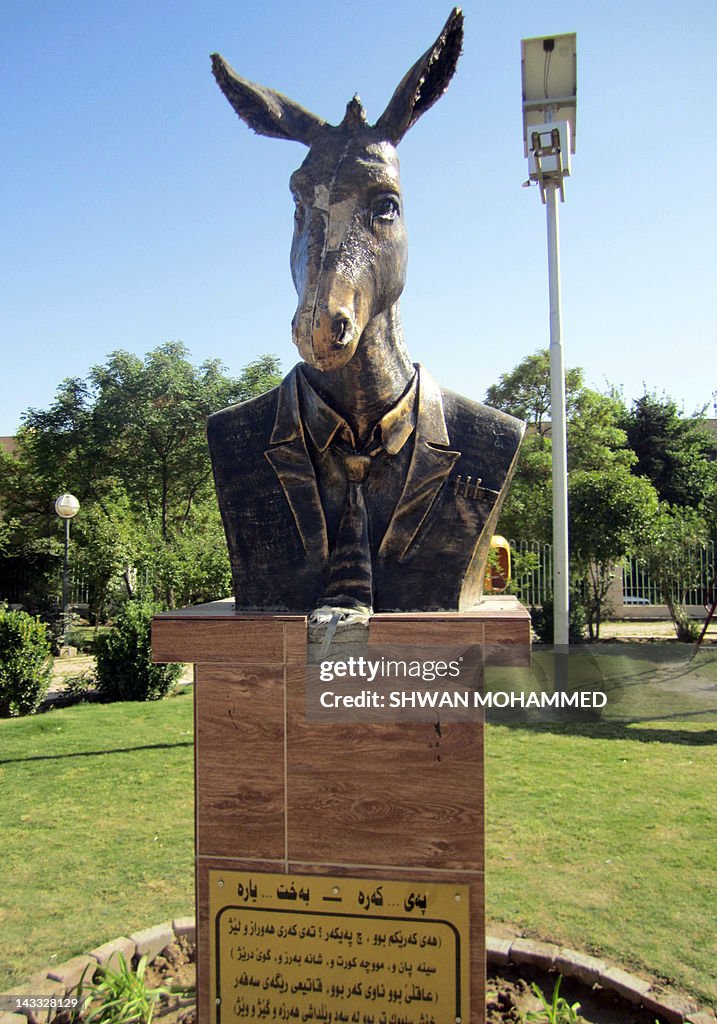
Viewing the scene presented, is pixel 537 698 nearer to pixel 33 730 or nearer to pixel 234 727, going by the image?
pixel 33 730

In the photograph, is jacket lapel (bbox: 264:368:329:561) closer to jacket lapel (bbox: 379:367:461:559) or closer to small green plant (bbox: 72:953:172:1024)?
jacket lapel (bbox: 379:367:461:559)

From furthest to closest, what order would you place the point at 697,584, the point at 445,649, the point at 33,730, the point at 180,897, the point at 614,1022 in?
the point at 697,584
the point at 33,730
the point at 180,897
the point at 614,1022
the point at 445,649

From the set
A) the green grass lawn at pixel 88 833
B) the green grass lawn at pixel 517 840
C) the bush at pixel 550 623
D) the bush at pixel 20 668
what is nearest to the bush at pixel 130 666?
the bush at pixel 20 668

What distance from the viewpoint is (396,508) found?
114 inches

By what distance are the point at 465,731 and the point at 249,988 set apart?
117 cm

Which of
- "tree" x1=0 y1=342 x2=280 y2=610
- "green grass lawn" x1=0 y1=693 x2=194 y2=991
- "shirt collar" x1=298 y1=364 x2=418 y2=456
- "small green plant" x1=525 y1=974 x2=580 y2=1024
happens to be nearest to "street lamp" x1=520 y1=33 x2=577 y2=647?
"green grass lawn" x1=0 y1=693 x2=194 y2=991

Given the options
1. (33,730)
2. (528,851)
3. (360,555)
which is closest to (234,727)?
(360,555)

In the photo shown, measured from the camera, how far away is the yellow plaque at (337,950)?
2625 millimetres

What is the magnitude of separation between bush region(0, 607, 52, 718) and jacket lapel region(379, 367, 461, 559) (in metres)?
7.81

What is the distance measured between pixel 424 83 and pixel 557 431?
7201mm

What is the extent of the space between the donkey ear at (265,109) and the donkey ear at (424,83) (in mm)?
281

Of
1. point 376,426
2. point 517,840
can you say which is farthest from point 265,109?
point 517,840

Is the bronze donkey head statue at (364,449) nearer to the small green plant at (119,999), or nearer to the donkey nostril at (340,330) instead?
the donkey nostril at (340,330)

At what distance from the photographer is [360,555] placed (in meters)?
2.86
